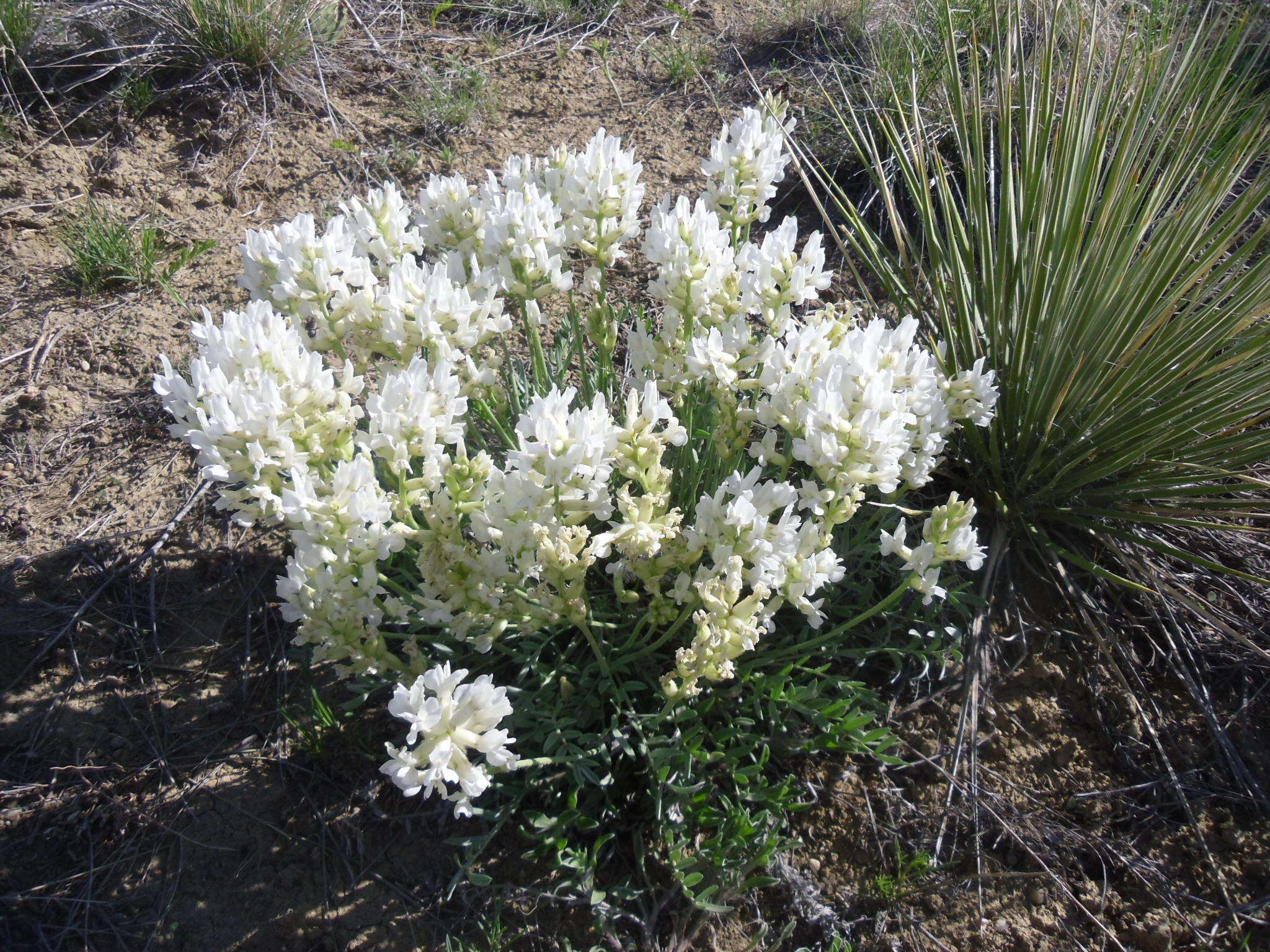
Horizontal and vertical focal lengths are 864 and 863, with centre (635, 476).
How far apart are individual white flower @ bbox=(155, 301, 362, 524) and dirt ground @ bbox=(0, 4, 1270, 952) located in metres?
0.84

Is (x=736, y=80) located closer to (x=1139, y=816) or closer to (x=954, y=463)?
(x=954, y=463)

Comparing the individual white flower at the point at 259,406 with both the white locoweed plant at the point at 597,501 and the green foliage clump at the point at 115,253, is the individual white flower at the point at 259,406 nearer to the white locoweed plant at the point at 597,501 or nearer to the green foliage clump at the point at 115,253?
the white locoweed plant at the point at 597,501

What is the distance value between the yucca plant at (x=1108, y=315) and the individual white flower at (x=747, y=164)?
0.56m

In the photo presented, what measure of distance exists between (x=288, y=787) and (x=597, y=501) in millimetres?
1367

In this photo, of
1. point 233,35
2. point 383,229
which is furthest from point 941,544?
point 233,35

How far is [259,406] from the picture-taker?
1555 mm

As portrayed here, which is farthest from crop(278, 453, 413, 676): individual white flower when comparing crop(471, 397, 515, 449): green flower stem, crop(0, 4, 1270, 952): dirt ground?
crop(0, 4, 1270, 952): dirt ground

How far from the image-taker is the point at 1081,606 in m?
2.56

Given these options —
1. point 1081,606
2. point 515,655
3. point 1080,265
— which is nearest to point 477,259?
point 515,655

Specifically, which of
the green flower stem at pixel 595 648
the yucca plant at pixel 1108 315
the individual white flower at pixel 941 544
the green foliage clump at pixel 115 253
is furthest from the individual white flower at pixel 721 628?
the green foliage clump at pixel 115 253

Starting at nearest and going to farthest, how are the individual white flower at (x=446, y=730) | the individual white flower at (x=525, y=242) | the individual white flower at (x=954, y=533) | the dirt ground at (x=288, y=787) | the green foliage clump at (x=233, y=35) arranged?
the individual white flower at (x=446, y=730)
the individual white flower at (x=954, y=533)
the individual white flower at (x=525, y=242)
the dirt ground at (x=288, y=787)
the green foliage clump at (x=233, y=35)

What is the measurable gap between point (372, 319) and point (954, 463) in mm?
1886

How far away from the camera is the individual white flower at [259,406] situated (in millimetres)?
1555

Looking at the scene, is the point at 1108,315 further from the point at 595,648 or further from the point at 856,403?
the point at 595,648
